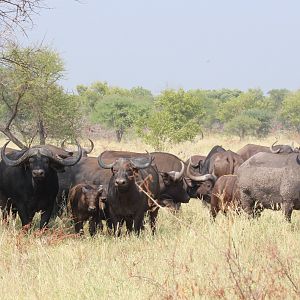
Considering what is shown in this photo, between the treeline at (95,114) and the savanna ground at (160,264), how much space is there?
4039mm

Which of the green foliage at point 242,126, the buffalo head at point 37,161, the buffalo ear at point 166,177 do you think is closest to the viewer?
the buffalo head at point 37,161

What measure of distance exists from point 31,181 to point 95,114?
48281 millimetres

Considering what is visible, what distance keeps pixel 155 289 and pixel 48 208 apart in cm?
479

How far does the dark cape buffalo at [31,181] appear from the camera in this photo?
1019 cm

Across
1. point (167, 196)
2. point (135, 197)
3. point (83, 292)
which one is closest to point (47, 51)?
point (167, 196)

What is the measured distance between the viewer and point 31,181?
10.4 metres

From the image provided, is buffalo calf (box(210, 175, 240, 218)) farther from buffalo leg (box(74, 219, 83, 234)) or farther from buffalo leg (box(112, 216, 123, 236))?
buffalo leg (box(74, 219, 83, 234))

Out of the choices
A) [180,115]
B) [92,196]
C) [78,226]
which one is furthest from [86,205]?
[180,115]

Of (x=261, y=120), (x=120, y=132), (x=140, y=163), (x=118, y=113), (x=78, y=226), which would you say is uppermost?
(x=261, y=120)

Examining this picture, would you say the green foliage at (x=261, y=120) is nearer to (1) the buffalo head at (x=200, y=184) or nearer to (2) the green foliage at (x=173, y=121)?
(2) the green foliage at (x=173, y=121)

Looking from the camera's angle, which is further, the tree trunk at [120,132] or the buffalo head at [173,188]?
the tree trunk at [120,132]

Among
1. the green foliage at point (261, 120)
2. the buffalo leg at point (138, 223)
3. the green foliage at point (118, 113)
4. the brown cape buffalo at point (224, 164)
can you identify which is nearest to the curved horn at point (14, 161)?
the buffalo leg at point (138, 223)

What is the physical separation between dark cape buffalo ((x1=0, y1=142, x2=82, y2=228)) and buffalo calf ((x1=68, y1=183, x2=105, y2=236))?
468 mm

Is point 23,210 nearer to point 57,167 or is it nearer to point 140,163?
point 57,167
